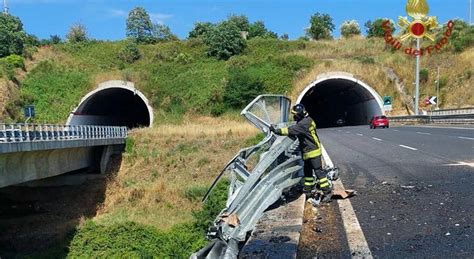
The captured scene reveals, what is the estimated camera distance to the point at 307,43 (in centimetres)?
6850

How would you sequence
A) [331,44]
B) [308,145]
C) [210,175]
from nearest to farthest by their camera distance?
1. [308,145]
2. [210,175]
3. [331,44]

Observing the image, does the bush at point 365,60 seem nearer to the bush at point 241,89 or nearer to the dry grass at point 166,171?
the bush at point 241,89

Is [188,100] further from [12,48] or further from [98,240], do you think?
[98,240]

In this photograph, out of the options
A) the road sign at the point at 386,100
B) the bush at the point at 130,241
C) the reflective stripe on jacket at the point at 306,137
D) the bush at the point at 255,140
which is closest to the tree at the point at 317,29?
the road sign at the point at 386,100

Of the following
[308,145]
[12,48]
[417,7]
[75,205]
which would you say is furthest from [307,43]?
[308,145]

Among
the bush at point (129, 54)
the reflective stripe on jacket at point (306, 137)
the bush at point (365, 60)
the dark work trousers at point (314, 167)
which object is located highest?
the bush at point (129, 54)

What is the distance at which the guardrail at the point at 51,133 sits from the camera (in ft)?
52.9

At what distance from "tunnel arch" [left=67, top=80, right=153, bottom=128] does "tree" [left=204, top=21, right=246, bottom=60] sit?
12086 mm

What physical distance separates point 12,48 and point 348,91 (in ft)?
132

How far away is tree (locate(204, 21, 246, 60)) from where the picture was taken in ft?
202

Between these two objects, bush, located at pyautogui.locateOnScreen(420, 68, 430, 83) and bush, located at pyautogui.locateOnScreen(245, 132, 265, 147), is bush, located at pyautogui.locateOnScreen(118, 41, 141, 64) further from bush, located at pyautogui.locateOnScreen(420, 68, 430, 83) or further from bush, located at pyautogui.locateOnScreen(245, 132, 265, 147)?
bush, located at pyautogui.locateOnScreen(420, 68, 430, 83)

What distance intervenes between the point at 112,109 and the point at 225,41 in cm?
1694

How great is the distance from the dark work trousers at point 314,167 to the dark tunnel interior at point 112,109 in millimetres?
41388

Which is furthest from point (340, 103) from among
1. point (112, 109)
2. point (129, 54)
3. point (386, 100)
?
point (112, 109)
